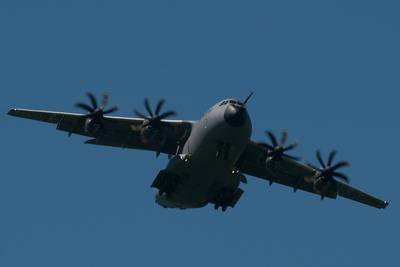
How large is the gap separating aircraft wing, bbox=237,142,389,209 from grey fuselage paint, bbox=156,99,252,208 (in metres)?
2.31

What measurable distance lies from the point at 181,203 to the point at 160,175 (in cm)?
210

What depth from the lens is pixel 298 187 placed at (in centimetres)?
5788

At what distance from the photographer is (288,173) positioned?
56844mm

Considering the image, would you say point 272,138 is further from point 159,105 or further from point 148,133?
point 148,133

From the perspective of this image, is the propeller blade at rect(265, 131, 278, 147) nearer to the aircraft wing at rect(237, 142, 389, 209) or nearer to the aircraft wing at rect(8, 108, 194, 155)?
the aircraft wing at rect(237, 142, 389, 209)

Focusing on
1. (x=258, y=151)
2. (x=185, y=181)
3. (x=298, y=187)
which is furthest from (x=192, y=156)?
(x=298, y=187)

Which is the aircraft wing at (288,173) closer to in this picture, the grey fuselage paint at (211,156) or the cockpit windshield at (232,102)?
the grey fuselage paint at (211,156)

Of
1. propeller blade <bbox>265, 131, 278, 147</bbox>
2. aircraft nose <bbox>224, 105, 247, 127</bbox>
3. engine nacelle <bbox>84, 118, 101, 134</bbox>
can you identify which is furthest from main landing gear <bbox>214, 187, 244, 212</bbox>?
engine nacelle <bbox>84, 118, 101, 134</bbox>

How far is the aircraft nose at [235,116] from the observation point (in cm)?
4834

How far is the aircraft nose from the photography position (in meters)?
48.3

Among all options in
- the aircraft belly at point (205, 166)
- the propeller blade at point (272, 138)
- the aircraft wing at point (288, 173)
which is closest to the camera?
the aircraft belly at point (205, 166)

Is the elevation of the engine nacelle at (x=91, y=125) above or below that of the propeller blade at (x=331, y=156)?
below

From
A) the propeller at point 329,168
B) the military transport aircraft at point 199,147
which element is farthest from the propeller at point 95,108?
the propeller at point 329,168

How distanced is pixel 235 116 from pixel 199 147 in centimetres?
283
